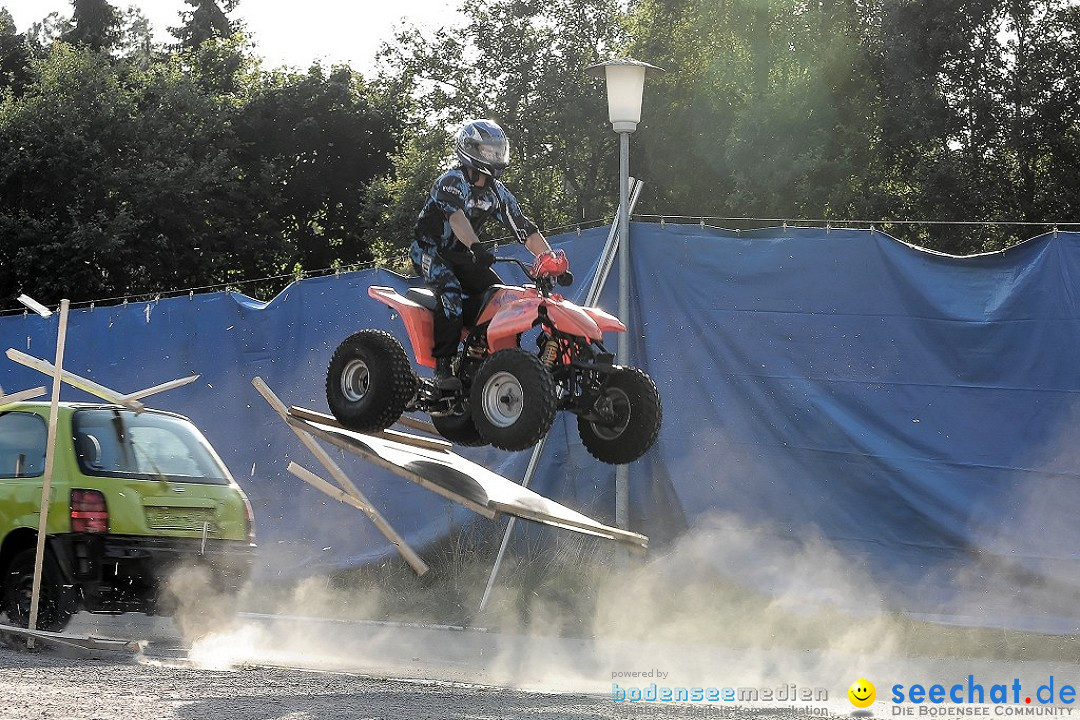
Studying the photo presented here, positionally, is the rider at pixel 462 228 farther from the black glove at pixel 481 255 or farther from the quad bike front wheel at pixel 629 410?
the quad bike front wheel at pixel 629 410

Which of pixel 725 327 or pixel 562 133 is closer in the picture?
pixel 725 327

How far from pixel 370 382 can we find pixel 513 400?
1.14 m

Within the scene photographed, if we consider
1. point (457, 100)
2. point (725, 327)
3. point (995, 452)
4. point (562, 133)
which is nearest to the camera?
point (995, 452)

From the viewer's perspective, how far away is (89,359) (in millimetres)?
14844

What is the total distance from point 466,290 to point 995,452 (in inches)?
156

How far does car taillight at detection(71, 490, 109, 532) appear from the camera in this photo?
900cm

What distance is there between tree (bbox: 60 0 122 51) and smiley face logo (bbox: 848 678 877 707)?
44216 mm

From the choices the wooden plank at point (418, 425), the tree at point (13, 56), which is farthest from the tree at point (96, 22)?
the wooden plank at point (418, 425)

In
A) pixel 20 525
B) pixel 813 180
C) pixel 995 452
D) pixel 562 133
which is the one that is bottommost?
pixel 20 525

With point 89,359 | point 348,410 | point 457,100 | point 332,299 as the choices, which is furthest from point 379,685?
point 457,100

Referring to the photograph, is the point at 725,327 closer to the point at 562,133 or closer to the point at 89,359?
the point at 89,359

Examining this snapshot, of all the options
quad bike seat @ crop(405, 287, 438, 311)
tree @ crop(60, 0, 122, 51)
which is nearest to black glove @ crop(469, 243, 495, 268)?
quad bike seat @ crop(405, 287, 438, 311)

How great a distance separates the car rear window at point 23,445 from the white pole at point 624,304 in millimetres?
4194

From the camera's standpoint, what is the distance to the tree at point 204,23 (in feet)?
166
